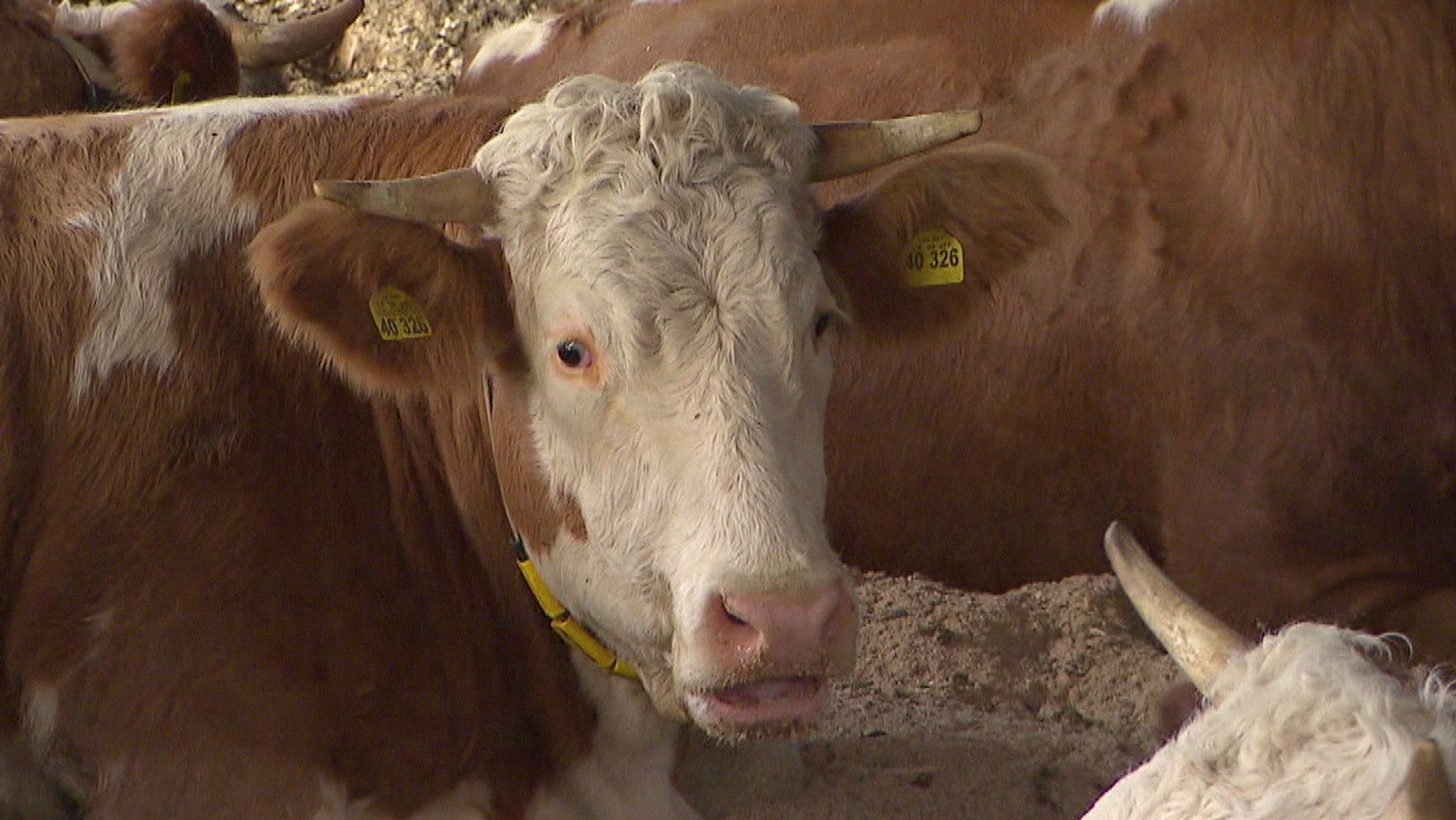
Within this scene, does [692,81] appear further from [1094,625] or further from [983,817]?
[1094,625]

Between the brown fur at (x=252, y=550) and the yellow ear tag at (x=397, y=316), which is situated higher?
the yellow ear tag at (x=397, y=316)

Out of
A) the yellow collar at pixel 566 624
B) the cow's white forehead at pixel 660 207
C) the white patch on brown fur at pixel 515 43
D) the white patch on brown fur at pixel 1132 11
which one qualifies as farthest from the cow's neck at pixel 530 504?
the white patch on brown fur at pixel 515 43

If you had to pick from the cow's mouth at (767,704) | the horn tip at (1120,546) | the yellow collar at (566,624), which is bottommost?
the cow's mouth at (767,704)

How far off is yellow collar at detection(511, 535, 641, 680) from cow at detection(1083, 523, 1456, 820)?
1246 mm

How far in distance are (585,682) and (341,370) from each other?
82 centimetres

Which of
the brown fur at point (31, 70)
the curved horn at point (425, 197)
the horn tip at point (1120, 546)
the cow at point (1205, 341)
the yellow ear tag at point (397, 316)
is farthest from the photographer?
the brown fur at point (31, 70)

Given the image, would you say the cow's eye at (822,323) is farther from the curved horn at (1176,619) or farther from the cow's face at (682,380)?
the curved horn at (1176,619)

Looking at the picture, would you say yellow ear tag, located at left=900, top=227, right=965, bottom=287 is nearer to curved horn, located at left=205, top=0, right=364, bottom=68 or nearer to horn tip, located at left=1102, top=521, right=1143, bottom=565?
horn tip, located at left=1102, top=521, right=1143, bottom=565

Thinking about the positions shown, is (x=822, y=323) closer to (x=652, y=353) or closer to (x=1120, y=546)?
(x=652, y=353)

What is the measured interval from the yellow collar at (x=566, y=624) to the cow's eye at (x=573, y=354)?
47 centimetres

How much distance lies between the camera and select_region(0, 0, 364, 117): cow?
696 centimetres

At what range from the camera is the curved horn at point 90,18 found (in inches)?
290

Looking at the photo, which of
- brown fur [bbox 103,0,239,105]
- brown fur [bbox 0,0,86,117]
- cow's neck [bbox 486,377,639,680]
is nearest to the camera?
cow's neck [bbox 486,377,639,680]

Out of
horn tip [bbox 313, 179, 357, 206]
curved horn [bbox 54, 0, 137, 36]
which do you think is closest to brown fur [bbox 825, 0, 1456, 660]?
horn tip [bbox 313, 179, 357, 206]
